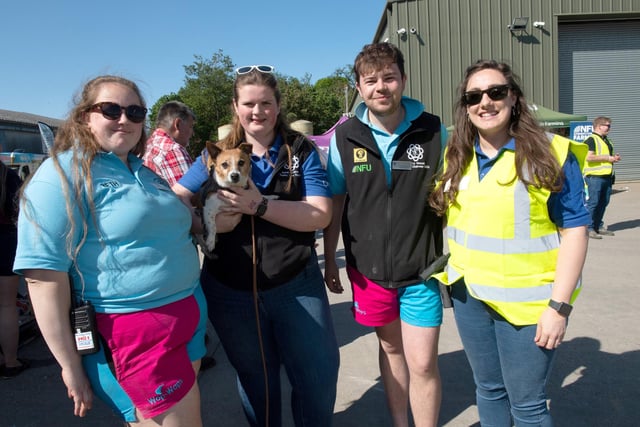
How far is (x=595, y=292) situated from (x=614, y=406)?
2.55m

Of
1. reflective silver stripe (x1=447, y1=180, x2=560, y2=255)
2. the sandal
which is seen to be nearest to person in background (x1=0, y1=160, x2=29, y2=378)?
the sandal

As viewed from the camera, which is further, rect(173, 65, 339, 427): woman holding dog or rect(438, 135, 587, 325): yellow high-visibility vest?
rect(173, 65, 339, 427): woman holding dog

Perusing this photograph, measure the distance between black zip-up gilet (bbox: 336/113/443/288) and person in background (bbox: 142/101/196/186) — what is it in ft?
6.01

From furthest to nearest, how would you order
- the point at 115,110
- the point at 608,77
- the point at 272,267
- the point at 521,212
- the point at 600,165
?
the point at 608,77 → the point at 600,165 → the point at 272,267 → the point at 521,212 → the point at 115,110

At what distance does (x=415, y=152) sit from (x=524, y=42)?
16.4m

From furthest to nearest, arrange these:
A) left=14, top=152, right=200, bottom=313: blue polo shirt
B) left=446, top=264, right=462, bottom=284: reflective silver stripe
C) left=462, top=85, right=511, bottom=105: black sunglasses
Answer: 1. left=446, top=264, right=462, bottom=284: reflective silver stripe
2. left=462, top=85, right=511, bottom=105: black sunglasses
3. left=14, top=152, right=200, bottom=313: blue polo shirt

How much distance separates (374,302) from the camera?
7.71ft

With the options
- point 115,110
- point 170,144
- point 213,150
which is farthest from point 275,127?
point 170,144

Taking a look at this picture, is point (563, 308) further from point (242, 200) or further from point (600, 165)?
point (600, 165)

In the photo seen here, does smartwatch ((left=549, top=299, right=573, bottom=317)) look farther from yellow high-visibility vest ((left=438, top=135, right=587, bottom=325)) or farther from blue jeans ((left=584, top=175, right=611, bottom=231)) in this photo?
blue jeans ((left=584, top=175, right=611, bottom=231))

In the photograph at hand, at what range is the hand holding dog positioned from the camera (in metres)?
1.99

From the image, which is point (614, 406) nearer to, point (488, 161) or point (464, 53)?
point (488, 161)

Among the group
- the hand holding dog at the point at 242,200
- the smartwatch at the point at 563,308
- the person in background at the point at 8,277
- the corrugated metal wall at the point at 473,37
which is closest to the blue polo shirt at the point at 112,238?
the hand holding dog at the point at 242,200

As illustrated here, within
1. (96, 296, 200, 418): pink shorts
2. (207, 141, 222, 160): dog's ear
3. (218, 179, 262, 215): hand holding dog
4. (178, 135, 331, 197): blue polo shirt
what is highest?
(207, 141, 222, 160): dog's ear
